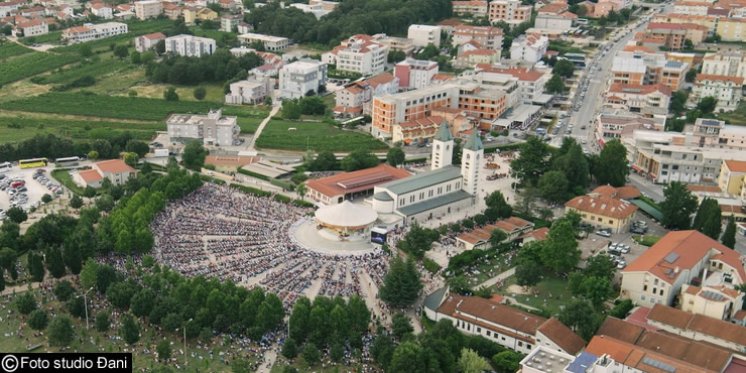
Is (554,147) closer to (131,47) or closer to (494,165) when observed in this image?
(494,165)

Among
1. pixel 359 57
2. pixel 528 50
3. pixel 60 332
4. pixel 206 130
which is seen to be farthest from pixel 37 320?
pixel 528 50

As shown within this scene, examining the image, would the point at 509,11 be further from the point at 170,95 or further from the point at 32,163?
the point at 32,163

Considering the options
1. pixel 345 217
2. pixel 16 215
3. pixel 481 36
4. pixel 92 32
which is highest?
pixel 481 36

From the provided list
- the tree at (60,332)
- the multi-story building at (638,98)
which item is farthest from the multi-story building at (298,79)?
the tree at (60,332)

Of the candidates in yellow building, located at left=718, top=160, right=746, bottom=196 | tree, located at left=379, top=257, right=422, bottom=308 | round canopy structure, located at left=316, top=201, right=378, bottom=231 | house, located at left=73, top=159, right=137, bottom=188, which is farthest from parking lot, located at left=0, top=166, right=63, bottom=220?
yellow building, located at left=718, top=160, right=746, bottom=196

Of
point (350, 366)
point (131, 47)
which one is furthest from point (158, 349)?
point (131, 47)
